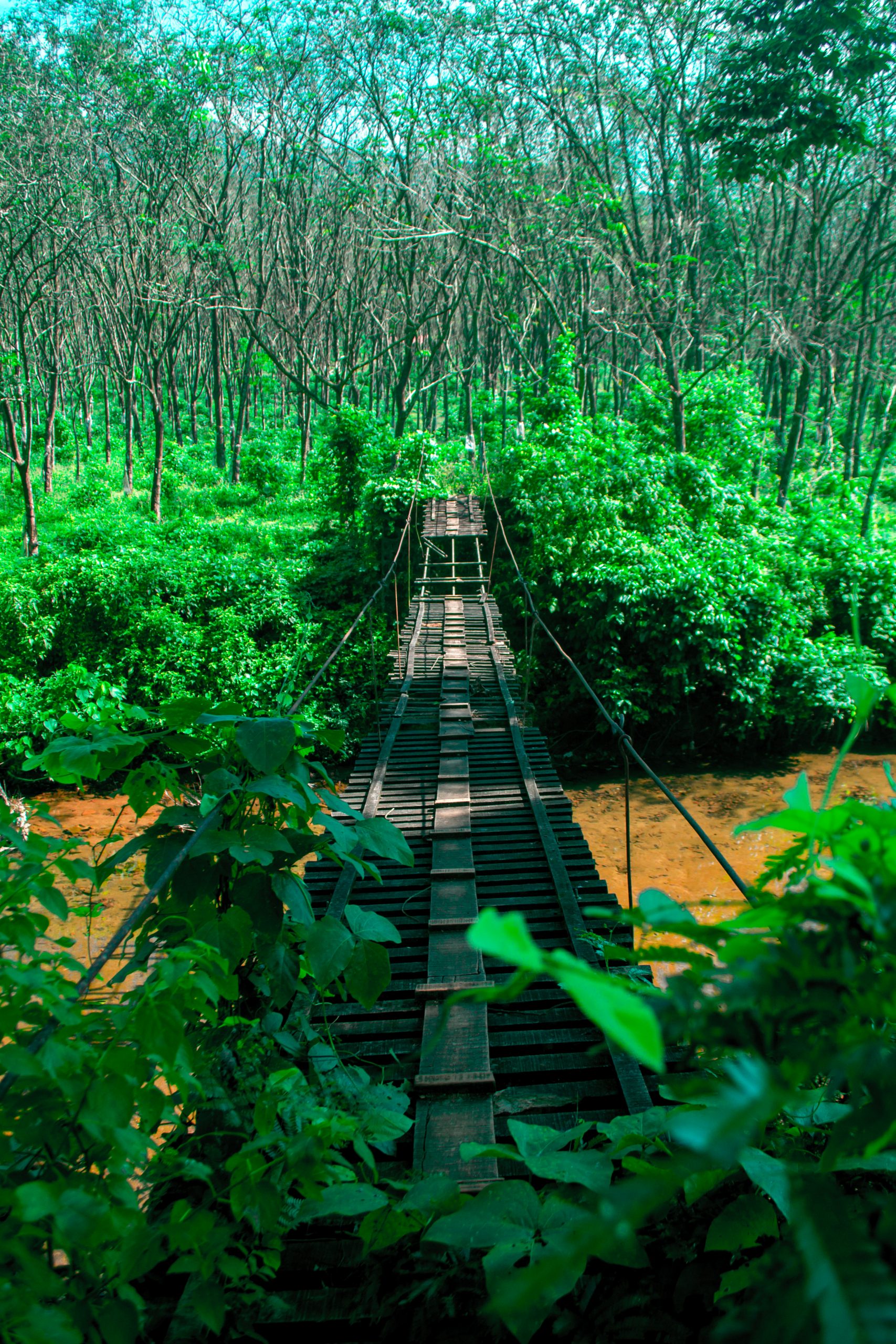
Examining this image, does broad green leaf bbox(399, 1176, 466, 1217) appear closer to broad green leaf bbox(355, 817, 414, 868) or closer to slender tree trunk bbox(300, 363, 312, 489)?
broad green leaf bbox(355, 817, 414, 868)

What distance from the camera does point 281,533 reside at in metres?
17.0

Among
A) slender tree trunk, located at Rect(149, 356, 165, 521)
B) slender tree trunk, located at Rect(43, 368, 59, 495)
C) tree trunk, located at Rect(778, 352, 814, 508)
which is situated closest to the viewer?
tree trunk, located at Rect(778, 352, 814, 508)

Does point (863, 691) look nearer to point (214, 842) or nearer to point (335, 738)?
point (214, 842)

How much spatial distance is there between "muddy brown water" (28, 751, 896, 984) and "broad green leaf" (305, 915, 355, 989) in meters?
4.70

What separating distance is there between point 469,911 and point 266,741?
6.45 ft

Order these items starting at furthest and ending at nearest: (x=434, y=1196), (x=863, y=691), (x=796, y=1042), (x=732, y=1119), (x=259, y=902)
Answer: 1. (x=259, y=902)
2. (x=434, y=1196)
3. (x=863, y=691)
4. (x=796, y=1042)
5. (x=732, y=1119)

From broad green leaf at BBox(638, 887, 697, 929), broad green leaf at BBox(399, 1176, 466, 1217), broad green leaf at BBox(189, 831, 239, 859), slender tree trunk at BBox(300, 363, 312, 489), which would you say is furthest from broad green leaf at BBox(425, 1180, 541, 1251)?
slender tree trunk at BBox(300, 363, 312, 489)

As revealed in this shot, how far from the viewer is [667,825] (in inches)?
340

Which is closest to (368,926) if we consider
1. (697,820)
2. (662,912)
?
(662,912)

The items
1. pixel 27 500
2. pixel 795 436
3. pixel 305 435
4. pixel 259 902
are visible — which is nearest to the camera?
pixel 259 902

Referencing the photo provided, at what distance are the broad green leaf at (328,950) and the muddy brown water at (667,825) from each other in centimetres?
470

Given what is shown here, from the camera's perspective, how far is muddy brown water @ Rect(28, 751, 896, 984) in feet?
23.6

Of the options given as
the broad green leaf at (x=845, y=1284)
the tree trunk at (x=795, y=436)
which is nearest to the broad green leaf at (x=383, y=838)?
the broad green leaf at (x=845, y=1284)

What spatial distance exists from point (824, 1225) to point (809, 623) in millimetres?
11729
